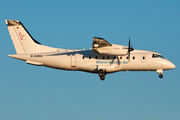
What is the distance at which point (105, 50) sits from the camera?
27031 mm

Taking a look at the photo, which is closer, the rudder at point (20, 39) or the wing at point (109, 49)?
the wing at point (109, 49)

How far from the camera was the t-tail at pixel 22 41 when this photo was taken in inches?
1126

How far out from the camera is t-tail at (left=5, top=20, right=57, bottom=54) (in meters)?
28.6

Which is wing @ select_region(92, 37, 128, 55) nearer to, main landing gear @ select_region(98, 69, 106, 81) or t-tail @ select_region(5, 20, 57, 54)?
main landing gear @ select_region(98, 69, 106, 81)

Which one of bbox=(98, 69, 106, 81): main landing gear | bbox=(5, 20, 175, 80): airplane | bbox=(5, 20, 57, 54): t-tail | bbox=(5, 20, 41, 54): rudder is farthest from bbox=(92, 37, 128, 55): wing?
bbox=(5, 20, 41, 54): rudder

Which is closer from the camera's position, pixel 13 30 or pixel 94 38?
pixel 94 38

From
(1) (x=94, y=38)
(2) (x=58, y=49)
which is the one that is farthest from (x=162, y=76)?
(2) (x=58, y=49)

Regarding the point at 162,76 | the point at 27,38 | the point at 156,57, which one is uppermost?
the point at 27,38

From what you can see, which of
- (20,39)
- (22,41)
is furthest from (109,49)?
(20,39)

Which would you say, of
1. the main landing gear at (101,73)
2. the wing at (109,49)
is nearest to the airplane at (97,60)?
the main landing gear at (101,73)

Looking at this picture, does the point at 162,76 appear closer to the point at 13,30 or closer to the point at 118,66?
the point at 118,66

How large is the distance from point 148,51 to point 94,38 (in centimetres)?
632

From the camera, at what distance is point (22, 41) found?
2883 cm

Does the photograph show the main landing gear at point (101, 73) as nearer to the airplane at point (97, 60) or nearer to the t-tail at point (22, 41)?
the airplane at point (97, 60)
